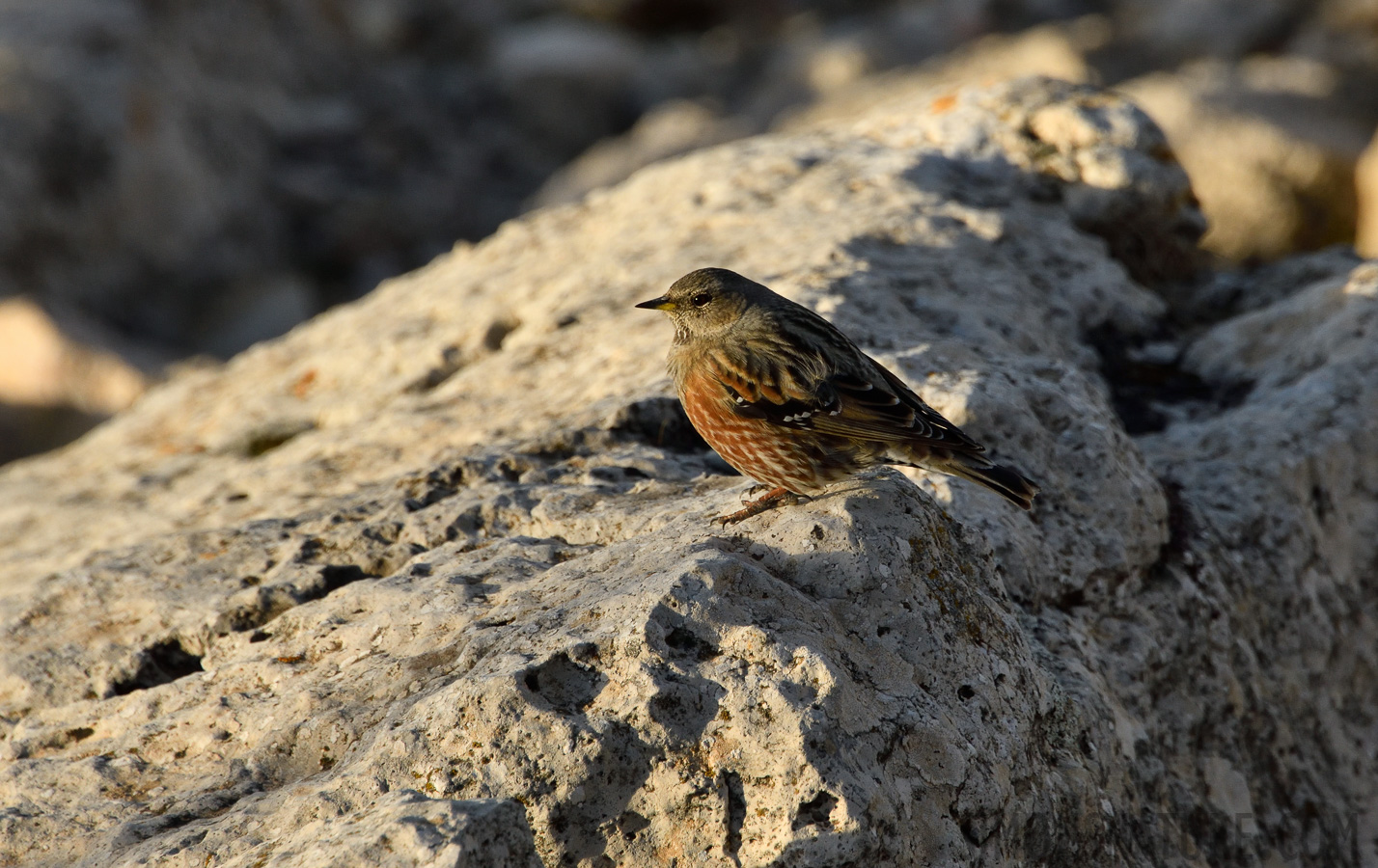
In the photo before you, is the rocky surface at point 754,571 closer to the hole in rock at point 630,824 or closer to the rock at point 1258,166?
the hole in rock at point 630,824

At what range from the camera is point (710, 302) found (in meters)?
4.99

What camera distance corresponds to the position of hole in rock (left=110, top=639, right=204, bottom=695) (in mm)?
4422

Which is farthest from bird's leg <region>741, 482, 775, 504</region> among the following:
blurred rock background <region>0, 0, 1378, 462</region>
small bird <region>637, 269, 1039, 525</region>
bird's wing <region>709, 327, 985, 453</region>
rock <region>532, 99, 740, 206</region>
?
rock <region>532, 99, 740, 206</region>

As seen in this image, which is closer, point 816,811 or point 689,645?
point 816,811

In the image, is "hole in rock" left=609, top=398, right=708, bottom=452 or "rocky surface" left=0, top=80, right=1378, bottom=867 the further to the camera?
"hole in rock" left=609, top=398, right=708, bottom=452

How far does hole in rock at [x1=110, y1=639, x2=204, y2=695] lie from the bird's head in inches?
86.8

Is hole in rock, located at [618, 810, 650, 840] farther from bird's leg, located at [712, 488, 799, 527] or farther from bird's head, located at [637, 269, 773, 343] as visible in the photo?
bird's head, located at [637, 269, 773, 343]

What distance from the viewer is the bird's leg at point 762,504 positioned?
393cm

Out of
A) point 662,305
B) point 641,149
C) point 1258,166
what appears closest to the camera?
point 662,305

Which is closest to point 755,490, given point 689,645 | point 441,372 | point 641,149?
point 689,645

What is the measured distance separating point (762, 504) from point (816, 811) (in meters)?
1.28

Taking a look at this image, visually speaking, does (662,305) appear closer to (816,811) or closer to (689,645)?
(689,645)

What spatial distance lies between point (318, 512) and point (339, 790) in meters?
2.24

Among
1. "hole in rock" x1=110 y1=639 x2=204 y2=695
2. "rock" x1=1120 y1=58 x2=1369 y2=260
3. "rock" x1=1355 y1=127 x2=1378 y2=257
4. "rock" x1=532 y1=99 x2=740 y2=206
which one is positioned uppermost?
"hole in rock" x1=110 y1=639 x2=204 y2=695
